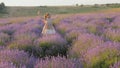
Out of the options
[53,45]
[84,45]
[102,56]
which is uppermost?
[102,56]

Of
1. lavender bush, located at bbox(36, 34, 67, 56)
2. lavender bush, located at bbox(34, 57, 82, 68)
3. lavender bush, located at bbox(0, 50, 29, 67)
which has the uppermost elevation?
lavender bush, located at bbox(34, 57, 82, 68)

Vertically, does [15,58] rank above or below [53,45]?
above

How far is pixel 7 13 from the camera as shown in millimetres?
48375

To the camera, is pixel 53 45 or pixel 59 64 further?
pixel 53 45

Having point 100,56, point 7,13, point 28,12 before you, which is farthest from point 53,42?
point 28,12

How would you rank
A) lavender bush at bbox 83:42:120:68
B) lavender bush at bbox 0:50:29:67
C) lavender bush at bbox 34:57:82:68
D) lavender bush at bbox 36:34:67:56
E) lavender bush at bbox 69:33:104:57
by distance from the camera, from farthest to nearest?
1. lavender bush at bbox 36:34:67:56
2. lavender bush at bbox 69:33:104:57
3. lavender bush at bbox 83:42:120:68
4. lavender bush at bbox 0:50:29:67
5. lavender bush at bbox 34:57:82:68

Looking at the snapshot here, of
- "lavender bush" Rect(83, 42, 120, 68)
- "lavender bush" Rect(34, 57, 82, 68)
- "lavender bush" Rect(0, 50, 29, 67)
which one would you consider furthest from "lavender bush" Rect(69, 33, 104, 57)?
"lavender bush" Rect(34, 57, 82, 68)

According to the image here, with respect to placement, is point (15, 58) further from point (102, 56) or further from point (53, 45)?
point (53, 45)

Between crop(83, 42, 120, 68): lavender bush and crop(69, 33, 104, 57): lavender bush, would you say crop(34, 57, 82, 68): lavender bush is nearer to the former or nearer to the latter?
crop(83, 42, 120, 68): lavender bush

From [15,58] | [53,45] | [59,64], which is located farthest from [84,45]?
[59,64]

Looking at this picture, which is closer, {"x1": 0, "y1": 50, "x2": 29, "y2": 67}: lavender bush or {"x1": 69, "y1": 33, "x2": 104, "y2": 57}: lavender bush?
{"x1": 0, "y1": 50, "x2": 29, "y2": 67}: lavender bush

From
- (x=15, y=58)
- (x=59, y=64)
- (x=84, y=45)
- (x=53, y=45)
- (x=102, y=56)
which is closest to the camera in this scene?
(x=59, y=64)

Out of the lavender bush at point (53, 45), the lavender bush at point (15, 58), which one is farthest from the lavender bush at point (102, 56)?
the lavender bush at point (53, 45)

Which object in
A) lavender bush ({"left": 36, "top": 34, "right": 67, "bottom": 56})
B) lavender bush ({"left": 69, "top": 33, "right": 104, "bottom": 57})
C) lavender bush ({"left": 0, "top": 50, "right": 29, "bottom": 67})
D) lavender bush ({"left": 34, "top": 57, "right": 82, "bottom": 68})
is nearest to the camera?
Answer: lavender bush ({"left": 34, "top": 57, "right": 82, "bottom": 68})
